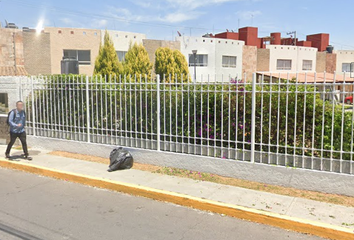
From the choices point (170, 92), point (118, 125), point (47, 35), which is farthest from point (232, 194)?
point (47, 35)

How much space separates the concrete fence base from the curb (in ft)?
4.93

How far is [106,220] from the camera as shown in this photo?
5.29 metres

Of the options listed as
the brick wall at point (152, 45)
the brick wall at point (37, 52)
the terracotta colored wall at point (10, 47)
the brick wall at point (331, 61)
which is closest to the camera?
the terracotta colored wall at point (10, 47)

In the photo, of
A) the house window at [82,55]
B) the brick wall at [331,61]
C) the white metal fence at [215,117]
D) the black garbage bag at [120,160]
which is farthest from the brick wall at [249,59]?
the black garbage bag at [120,160]

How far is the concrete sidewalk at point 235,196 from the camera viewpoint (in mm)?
5111

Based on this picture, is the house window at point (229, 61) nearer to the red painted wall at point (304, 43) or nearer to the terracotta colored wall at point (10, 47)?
the terracotta colored wall at point (10, 47)

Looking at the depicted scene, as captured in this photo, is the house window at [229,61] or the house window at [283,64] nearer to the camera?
the house window at [229,61]

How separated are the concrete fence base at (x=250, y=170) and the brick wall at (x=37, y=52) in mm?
18510

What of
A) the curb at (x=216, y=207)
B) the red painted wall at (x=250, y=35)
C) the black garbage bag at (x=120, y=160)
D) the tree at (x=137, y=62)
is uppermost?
the red painted wall at (x=250, y=35)

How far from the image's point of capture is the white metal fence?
6.31 meters

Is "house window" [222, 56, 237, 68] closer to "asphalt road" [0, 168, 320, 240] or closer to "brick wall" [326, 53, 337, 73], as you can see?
"brick wall" [326, 53, 337, 73]

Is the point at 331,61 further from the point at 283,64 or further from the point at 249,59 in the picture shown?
the point at 249,59

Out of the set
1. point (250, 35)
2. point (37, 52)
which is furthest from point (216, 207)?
point (250, 35)

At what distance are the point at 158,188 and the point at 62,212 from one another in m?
1.89
